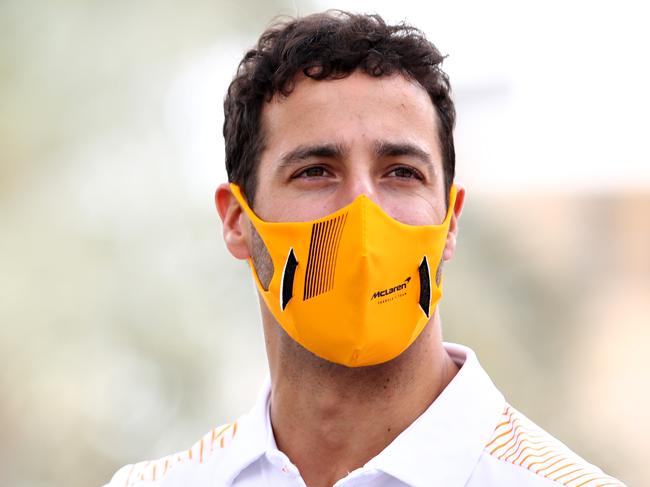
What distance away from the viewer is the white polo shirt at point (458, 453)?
2.91 meters

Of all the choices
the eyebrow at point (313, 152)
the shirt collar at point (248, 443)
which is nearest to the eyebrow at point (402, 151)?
the eyebrow at point (313, 152)

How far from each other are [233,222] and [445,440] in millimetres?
1236

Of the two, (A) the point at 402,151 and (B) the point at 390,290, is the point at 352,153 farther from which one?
(B) the point at 390,290

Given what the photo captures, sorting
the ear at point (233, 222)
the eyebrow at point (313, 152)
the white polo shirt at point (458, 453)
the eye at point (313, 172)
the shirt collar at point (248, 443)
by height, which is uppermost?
the eyebrow at point (313, 152)

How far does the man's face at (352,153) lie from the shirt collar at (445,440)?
0.58m

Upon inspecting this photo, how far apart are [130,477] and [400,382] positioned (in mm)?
1314

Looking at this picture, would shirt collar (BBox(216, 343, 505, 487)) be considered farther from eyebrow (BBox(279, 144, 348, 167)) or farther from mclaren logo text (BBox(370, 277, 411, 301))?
eyebrow (BBox(279, 144, 348, 167))

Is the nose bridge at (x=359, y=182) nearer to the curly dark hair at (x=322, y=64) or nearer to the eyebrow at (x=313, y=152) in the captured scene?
the eyebrow at (x=313, y=152)

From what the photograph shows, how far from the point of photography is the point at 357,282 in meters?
3.00

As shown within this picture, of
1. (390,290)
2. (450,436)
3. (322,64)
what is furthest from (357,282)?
(322,64)

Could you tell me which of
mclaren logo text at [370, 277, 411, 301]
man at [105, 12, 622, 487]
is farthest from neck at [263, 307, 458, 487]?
mclaren logo text at [370, 277, 411, 301]

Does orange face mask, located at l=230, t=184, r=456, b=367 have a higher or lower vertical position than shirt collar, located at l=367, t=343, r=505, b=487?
higher

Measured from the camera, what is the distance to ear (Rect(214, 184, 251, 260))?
363 cm

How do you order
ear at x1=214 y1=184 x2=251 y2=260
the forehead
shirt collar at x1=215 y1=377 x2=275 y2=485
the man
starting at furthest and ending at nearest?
1. ear at x1=214 y1=184 x2=251 y2=260
2. shirt collar at x1=215 y1=377 x2=275 y2=485
3. the forehead
4. the man
